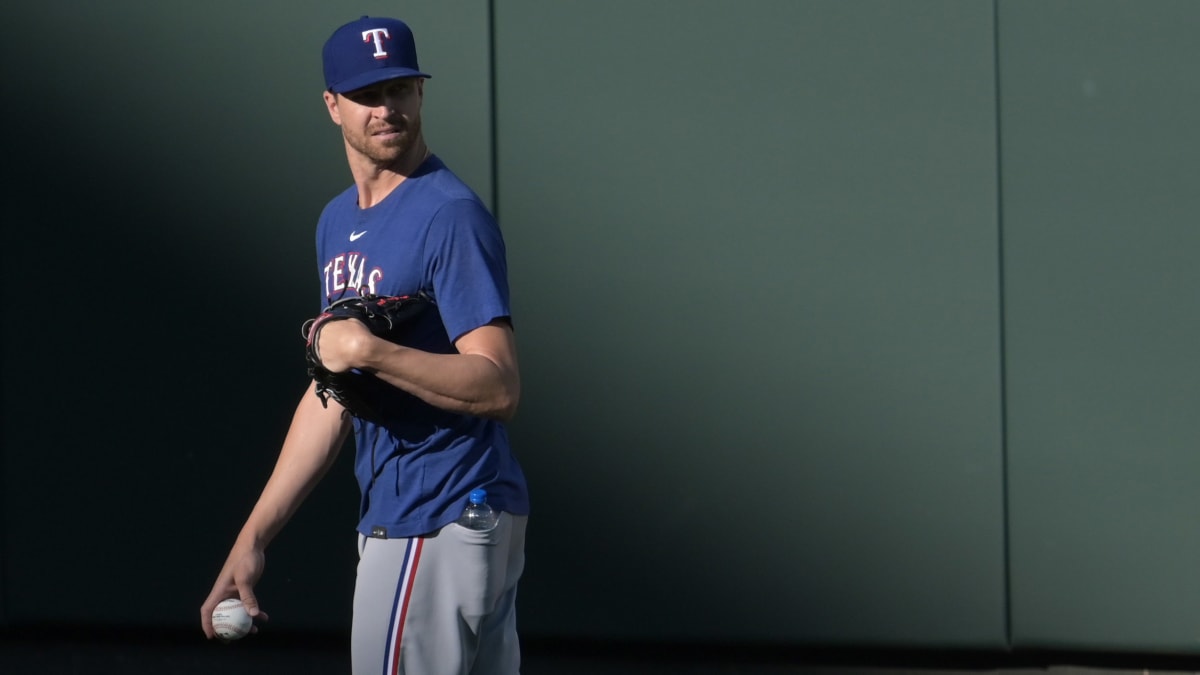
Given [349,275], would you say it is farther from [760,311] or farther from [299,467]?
[760,311]

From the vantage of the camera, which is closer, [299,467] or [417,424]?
[417,424]

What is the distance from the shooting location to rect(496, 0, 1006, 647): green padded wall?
4.00 meters

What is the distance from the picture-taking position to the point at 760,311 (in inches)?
→ 161

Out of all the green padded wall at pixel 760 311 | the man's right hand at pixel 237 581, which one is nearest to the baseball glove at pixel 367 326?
the man's right hand at pixel 237 581

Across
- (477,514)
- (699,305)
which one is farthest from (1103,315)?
(477,514)

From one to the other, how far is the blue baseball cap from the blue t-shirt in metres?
0.20

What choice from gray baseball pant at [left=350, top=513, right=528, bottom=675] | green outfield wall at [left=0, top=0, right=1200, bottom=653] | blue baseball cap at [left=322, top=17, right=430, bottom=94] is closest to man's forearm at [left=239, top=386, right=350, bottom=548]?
gray baseball pant at [left=350, top=513, right=528, bottom=675]

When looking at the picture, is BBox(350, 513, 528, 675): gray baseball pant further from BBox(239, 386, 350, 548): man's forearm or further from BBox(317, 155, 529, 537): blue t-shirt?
BBox(239, 386, 350, 548): man's forearm

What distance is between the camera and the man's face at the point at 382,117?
2686mm

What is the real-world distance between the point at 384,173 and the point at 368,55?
228 millimetres

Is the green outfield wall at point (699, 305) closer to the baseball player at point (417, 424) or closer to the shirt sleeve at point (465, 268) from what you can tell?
the baseball player at point (417, 424)

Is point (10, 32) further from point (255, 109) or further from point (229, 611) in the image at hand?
point (229, 611)

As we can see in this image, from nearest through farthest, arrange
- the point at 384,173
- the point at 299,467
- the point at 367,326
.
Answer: the point at 367,326 → the point at 384,173 → the point at 299,467

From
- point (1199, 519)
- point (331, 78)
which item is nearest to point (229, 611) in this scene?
point (331, 78)
